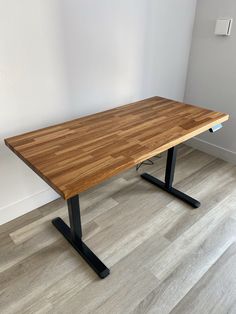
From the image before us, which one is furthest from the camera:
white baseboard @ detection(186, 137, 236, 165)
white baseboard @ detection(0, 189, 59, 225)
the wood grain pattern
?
white baseboard @ detection(186, 137, 236, 165)

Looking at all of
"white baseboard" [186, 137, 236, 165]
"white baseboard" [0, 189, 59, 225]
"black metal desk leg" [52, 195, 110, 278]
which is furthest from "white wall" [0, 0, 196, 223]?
"white baseboard" [186, 137, 236, 165]

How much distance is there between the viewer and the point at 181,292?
1357 millimetres

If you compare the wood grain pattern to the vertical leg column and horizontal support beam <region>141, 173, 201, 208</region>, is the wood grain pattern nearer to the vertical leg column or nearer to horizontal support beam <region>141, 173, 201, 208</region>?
the vertical leg column

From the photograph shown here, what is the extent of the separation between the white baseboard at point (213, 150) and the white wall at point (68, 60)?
85 cm

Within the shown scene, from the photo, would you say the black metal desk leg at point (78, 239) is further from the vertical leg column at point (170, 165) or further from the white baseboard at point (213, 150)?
the white baseboard at point (213, 150)

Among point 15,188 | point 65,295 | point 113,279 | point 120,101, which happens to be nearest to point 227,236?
point 113,279

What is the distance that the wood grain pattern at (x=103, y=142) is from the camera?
1.12 meters

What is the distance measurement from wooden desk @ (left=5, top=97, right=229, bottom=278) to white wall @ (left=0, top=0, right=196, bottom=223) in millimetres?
240

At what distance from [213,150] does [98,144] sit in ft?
5.61

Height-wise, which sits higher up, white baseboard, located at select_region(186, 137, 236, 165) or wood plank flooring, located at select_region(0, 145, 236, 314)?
white baseboard, located at select_region(186, 137, 236, 165)

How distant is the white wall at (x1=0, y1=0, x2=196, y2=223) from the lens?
4.91ft

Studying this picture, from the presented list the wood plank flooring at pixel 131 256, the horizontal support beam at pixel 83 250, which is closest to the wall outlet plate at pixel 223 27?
the wood plank flooring at pixel 131 256

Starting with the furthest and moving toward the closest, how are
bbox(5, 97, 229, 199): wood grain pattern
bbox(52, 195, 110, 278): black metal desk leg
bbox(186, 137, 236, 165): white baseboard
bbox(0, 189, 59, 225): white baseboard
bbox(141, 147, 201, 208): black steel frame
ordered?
bbox(186, 137, 236, 165): white baseboard, bbox(141, 147, 201, 208): black steel frame, bbox(0, 189, 59, 225): white baseboard, bbox(52, 195, 110, 278): black metal desk leg, bbox(5, 97, 229, 199): wood grain pattern

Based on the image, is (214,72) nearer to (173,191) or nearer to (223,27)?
(223,27)
